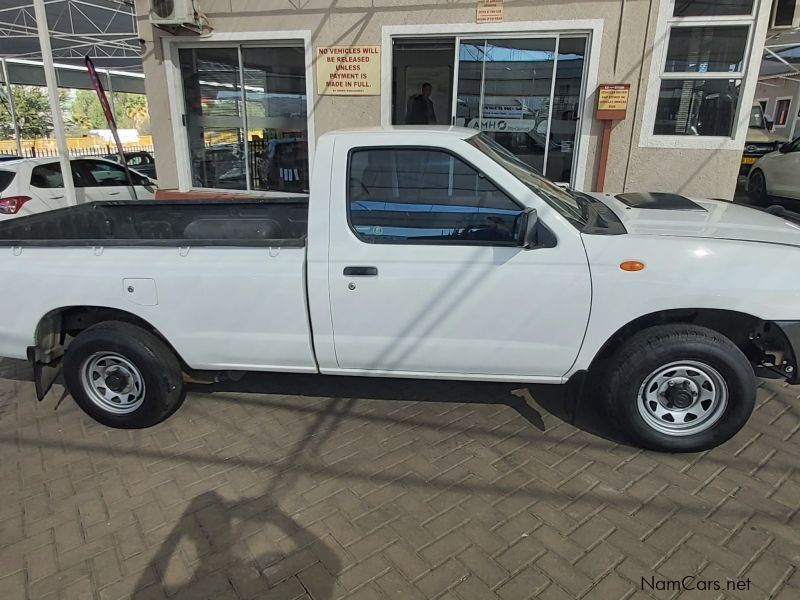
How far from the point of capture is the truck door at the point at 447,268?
2951 mm

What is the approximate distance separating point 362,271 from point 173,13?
21.0 ft

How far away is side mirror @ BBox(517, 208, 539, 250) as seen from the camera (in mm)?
2770

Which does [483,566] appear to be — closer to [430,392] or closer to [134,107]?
[430,392]

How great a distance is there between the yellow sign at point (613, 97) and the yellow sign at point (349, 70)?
3036 millimetres

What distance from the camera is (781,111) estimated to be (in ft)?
89.3

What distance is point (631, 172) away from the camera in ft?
23.8

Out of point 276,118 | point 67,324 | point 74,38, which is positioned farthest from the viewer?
point 74,38

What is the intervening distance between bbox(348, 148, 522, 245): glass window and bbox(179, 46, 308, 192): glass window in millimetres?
5655

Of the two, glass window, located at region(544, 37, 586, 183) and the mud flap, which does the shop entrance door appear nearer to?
glass window, located at region(544, 37, 586, 183)

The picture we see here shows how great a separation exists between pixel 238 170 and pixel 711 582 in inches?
334

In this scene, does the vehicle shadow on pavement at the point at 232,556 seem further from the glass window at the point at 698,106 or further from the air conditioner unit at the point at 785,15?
the air conditioner unit at the point at 785,15

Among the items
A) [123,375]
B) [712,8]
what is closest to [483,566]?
[123,375]

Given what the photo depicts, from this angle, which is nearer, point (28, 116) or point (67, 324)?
point (67, 324)

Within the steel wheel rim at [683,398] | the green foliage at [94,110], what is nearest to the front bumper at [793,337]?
the steel wheel rim at [683,398]
